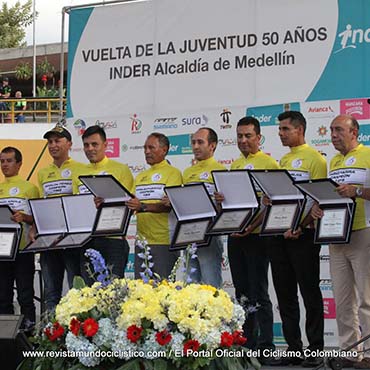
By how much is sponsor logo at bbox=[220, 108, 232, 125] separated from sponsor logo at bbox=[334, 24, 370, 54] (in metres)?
1.13

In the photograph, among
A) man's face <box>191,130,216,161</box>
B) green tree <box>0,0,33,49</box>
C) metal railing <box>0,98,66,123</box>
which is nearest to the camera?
man's face <box>191,130,216,161</box>

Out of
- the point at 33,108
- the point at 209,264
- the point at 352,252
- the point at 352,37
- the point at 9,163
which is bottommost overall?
the point at 209,264

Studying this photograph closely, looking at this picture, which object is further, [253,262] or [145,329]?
[253,262]

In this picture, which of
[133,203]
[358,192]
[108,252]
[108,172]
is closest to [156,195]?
[133,203]

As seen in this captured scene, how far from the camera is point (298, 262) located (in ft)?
20.2

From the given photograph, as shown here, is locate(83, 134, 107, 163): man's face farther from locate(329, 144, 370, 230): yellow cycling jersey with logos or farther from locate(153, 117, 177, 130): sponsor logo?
locate(329, 144, 370, 230): yellow cycling jersey with logos

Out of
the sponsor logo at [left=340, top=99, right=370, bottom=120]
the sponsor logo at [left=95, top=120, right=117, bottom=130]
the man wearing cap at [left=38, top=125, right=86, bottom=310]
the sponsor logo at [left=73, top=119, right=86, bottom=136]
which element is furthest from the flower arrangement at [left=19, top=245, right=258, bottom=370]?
the sponsor logo at [left=73, top=119, right=86, bottom=136]

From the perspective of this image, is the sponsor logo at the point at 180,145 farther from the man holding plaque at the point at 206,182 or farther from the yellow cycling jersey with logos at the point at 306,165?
the yellow cycling jersey with logos at the point at 306,165

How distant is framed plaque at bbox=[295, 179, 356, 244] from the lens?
5684 millimetres

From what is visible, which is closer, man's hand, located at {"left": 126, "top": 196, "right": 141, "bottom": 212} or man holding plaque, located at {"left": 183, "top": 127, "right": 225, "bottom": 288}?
man's hand, located at {"left": 126, "top": 196, "right": 141, "bottom": 212}

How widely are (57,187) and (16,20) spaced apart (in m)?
39.2

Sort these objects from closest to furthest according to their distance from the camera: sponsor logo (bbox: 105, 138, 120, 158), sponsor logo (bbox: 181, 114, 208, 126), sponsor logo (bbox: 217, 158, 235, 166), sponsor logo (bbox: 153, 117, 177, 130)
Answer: sponsor logo (bbox: 217, 158, 235, 166) → sponsor logo (bbox: 181, 114, 208, 126) → sponsor logo (bbox: 153, 117, 177, 130) → sponsor logo (bbox: 105, 138, 120, 158)

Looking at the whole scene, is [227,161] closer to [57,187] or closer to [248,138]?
[248,138]

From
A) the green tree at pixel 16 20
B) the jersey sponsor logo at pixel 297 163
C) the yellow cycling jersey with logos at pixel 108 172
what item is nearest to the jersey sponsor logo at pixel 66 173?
the yellow cycling jersey with logos at pixel 108 172
